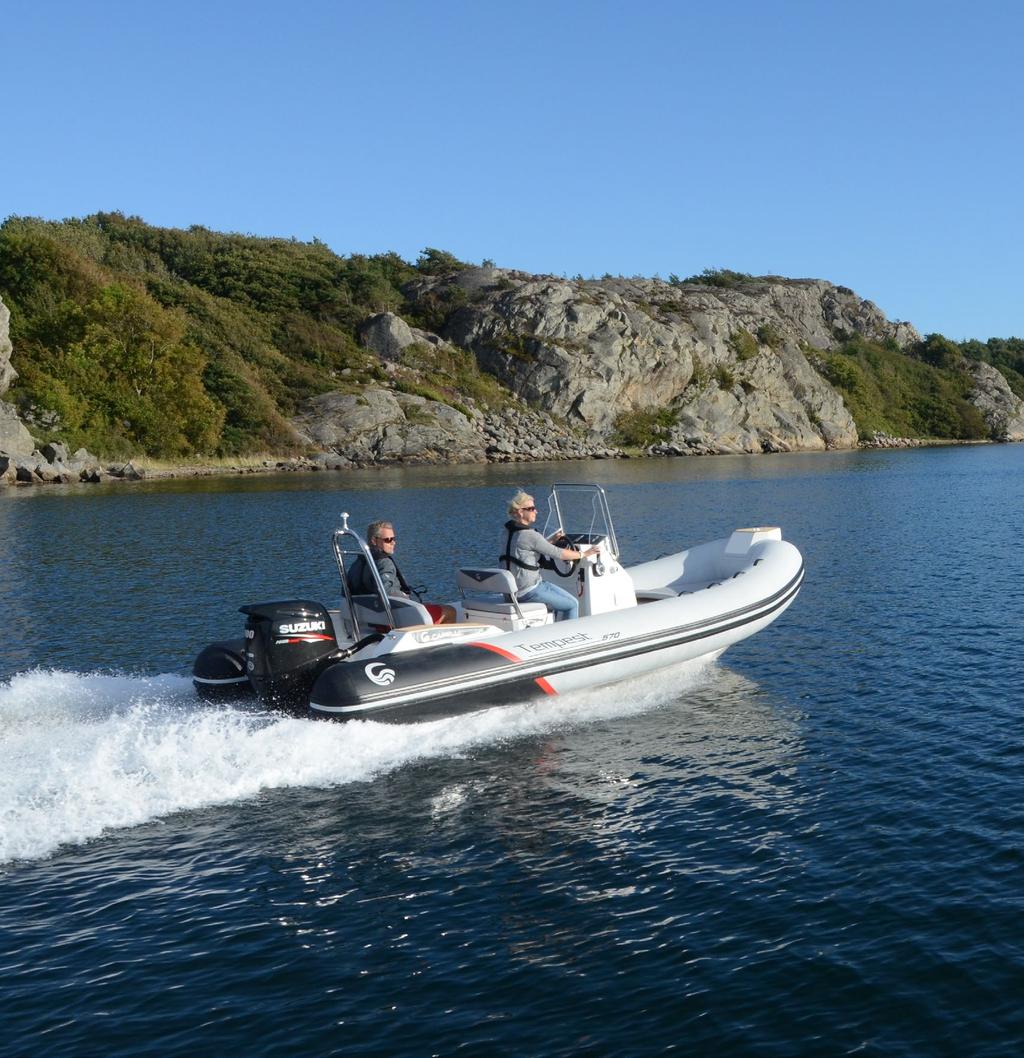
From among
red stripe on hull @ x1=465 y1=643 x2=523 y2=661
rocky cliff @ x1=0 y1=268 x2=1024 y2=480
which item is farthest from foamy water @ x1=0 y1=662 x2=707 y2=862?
rocky cliff @ x1=0 y1=268 x2=1024 y2=480

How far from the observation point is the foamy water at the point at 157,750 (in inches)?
312

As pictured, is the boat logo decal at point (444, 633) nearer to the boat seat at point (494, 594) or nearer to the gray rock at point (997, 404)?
the boat seat at point (494, 594)

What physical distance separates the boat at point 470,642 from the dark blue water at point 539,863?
1.17 ft

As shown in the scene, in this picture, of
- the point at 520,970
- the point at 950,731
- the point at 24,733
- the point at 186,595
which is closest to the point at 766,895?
the point at 520,970

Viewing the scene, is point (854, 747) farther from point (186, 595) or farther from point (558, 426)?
point (558, 426)

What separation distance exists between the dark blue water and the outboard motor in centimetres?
43

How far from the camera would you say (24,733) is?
916 centimetres

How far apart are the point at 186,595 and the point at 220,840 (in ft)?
36.4

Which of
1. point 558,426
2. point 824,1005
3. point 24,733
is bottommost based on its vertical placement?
point 824,1005

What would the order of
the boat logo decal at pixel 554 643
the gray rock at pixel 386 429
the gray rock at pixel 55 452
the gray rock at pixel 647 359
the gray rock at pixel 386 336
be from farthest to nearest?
the gray rock at pixel 647 359
the gray rock at pixel 386 336
the gray rock at pixel 386 429
the gray rock at pixel 55 452
the boat logo decal at pixel 554 643

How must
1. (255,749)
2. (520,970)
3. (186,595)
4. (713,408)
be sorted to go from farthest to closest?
(713,408)
(186,595)
(255,749)
(520,970)

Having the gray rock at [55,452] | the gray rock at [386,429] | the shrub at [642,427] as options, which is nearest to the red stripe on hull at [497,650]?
the gray rock at [55,452]

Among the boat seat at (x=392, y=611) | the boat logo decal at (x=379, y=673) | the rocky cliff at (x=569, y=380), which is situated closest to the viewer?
the boat logo decal at (x=379, y=673)

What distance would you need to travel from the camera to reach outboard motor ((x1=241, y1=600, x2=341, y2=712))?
31.2 ft
